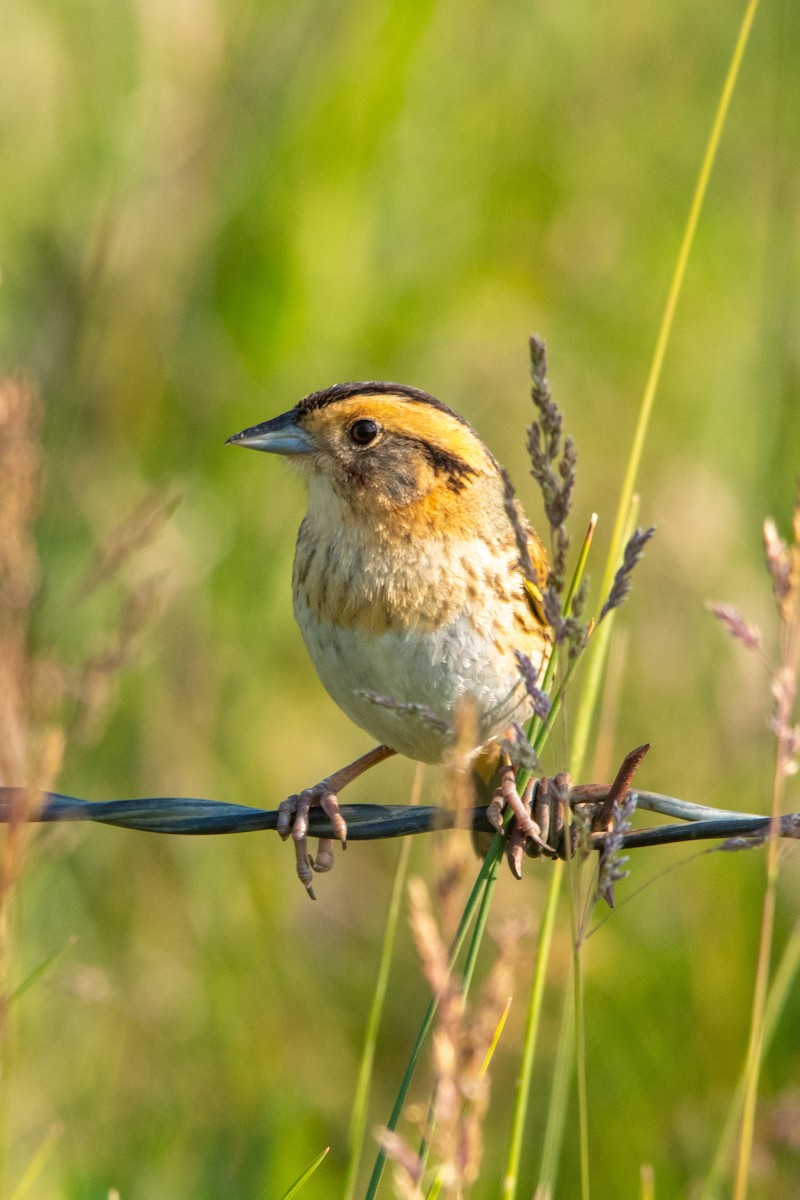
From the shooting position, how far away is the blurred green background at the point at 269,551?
168 inches

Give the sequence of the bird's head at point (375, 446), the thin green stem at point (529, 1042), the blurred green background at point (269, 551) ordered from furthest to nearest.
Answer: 1. the blurred green background at point (269, 551)
2. the bird's head at point (375, 446)
3. the thin green stem at point (529, 1042)

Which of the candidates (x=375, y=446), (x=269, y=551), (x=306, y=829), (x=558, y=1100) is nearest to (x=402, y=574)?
(x=375, y=446)

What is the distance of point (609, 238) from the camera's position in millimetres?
6020

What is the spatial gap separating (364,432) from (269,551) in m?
1.35

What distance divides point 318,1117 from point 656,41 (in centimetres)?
414

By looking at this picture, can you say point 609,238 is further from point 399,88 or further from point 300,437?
point 300,437

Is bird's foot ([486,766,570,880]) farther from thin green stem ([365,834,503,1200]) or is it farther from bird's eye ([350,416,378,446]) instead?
bird's eye ([350,416,378,446])

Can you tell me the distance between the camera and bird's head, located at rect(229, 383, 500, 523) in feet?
10.9

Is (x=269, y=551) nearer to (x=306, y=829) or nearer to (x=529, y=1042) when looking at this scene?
(x=306, y=829)

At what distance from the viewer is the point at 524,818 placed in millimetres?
2420

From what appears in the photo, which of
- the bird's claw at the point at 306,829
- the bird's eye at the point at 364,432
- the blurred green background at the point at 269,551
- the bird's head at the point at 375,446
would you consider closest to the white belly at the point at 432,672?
the bird's claw at the point at 306,829

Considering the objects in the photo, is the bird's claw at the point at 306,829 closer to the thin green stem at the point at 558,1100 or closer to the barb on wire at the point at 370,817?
the barb on wire at the point at 370,817

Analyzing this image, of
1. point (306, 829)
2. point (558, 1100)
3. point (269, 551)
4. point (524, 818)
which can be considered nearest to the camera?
point (558, 1100)

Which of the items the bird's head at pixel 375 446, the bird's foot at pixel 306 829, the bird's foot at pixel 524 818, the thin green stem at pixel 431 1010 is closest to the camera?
the thin green stem at pixel 431 1010
